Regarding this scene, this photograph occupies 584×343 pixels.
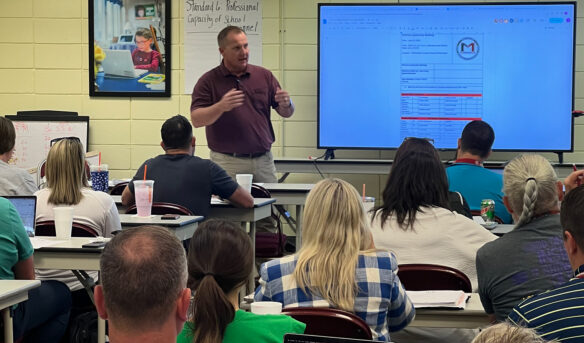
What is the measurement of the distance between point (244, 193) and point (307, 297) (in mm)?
2456

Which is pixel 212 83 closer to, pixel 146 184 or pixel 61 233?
pixel 146 184

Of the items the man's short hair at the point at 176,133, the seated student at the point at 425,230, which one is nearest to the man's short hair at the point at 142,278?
the seated student at the point at 425,230

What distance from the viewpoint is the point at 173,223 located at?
407 cm

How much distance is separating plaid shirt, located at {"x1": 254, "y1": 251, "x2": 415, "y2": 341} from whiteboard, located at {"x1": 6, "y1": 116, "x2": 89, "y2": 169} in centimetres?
538

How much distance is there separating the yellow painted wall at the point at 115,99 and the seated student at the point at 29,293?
4047 mm

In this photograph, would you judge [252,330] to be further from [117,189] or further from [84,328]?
[117,189]

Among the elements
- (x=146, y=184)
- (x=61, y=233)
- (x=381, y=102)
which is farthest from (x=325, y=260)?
(x=381, y=102)

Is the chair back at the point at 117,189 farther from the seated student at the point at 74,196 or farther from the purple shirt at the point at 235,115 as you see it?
the seated student at the point at 74,196

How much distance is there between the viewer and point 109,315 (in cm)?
135

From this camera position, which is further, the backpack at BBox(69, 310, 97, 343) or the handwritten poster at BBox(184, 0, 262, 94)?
the handwritten poster at BBox(184, 0, 262, 94)

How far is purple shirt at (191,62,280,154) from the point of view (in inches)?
240

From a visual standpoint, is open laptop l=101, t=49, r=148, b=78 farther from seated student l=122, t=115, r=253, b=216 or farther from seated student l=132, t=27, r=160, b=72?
seated student l=122, t=115, r=253, b=216

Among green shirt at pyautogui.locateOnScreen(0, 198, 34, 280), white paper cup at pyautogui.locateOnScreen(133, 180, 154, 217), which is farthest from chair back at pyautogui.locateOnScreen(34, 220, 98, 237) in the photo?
green shirt at pyautogui.locateOnScreen(0, 198, 34, 280)

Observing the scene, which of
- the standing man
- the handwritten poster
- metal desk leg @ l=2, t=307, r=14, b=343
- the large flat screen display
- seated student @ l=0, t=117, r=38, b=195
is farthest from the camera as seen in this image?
the handwritten poster
